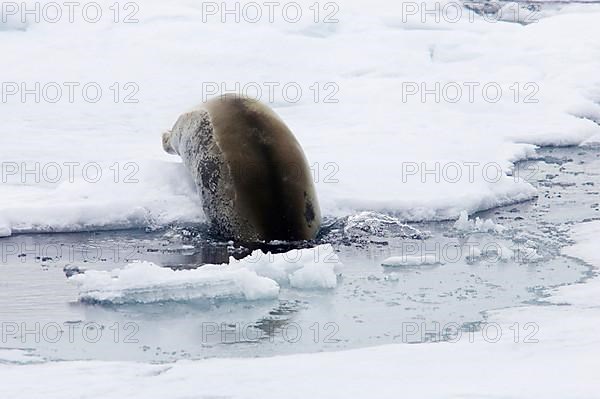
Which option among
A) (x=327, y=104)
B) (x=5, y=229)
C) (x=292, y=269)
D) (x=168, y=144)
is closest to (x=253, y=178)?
(x=292, y=269)

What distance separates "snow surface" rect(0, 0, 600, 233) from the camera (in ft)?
24.2

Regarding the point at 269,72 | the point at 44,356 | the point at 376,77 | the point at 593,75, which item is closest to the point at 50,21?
the point at 269,72

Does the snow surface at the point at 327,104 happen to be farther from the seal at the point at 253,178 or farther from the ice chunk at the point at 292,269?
the ice chunk at the point at 292,269

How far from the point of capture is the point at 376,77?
12.3 m

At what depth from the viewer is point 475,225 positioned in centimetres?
695

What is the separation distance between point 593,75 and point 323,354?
9087 millimetres

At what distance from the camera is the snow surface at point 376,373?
3844 mm

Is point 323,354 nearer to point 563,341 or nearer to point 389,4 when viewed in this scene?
point 563,341

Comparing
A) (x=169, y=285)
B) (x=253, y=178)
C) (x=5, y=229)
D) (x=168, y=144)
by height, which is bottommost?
(x=5, y=229)

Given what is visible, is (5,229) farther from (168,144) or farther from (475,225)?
(475,225)

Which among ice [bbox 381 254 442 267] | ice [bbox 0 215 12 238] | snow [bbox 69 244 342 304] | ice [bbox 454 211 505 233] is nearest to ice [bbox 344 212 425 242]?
ice [bbox 454 211 505 233]

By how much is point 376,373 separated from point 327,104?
699 centimetres

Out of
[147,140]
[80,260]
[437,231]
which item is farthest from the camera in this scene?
[147,140]

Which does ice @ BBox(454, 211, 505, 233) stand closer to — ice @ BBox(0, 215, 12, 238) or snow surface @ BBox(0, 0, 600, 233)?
snow surface @ BBox(0, 0, 600, 233)
